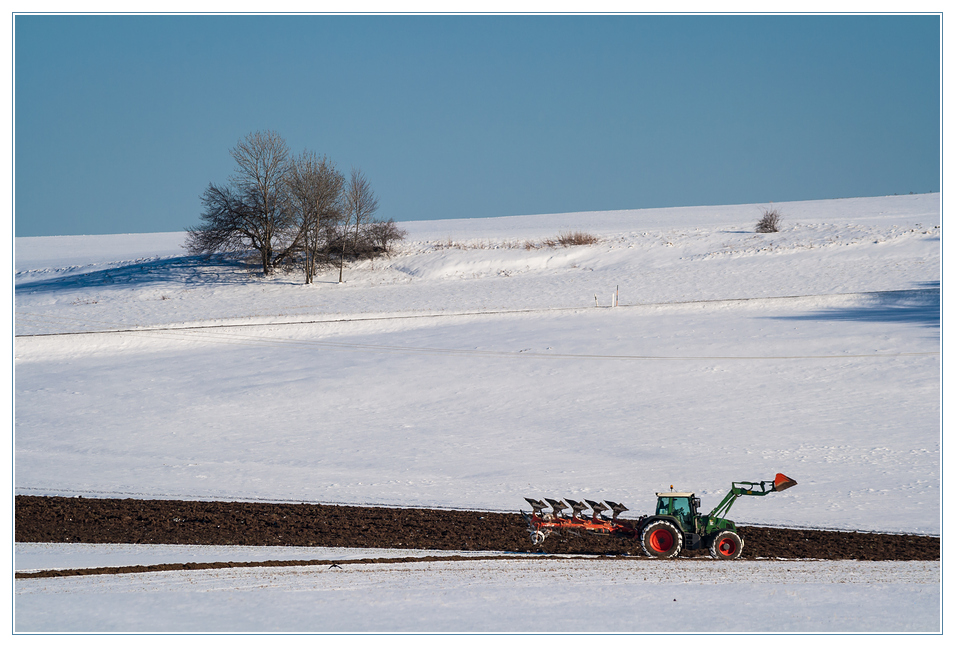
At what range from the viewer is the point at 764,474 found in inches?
632

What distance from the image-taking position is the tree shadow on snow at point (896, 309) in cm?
3001

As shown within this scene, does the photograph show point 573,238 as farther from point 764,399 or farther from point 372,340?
point 764,399

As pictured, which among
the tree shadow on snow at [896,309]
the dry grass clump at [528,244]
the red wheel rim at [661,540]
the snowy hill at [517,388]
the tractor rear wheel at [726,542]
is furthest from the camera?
the dry grass clump at [528,244]

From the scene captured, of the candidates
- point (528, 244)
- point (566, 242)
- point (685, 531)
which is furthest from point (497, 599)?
point (566, 242)

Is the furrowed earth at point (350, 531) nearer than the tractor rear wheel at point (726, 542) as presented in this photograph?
No

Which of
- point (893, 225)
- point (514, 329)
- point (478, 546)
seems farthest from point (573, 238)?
point (478, 546)

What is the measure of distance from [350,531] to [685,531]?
514 centimetres

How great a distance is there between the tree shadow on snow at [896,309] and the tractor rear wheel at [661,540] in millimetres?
21648

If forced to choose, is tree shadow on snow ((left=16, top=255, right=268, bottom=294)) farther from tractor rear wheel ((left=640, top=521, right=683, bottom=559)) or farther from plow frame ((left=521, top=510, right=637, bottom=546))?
tractor rear wheel ((left=640, top=521, right=683, bottom=559))

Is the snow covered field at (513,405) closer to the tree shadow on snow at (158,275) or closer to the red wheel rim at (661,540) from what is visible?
the red wheel rim at (661,540)

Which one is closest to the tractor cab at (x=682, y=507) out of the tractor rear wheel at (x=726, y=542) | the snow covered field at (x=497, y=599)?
the tractor rear wheel at (x=726, y=542)

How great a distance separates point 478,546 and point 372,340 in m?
19.8

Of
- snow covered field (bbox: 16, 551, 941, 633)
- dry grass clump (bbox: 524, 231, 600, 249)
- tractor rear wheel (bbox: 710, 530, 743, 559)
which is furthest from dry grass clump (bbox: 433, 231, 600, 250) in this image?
snow covered field (bbox: 16, 551, 941, 633)

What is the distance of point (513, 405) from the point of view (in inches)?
883
